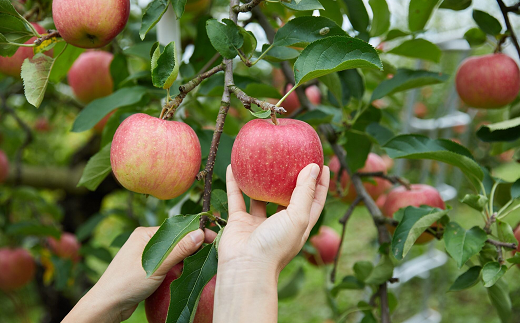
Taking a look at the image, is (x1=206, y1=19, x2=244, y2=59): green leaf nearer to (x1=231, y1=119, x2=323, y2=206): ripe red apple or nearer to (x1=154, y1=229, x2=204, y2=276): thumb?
(x1=231, y1=119, x2=323, y2=206): ripe red apple

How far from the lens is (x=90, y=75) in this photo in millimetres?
1242

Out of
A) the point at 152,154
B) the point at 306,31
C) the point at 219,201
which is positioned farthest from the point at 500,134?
the point at 152,154

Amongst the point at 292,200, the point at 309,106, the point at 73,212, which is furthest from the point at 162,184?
the point at 73,212

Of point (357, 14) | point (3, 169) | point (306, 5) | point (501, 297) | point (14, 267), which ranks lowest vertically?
point (14, 267)

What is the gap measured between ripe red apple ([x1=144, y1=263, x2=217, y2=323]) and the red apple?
39cm

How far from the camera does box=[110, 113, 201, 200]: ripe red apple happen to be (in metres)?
0.57

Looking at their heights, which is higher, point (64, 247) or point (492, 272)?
point (492, 272)

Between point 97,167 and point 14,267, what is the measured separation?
3.84ft

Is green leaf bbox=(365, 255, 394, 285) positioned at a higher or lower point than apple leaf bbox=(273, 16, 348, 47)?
lower

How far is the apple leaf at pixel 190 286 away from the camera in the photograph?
1.75 ft

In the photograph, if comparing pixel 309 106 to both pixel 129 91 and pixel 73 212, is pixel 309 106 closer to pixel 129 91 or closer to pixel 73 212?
pixel 129 91

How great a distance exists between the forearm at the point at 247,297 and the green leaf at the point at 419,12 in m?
0.71

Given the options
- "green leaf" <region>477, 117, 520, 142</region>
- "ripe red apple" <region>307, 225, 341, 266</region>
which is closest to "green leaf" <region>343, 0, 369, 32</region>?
"green leaf" <region>477, 117, 520, 142</region>

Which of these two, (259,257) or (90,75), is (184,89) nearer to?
(259,257)
